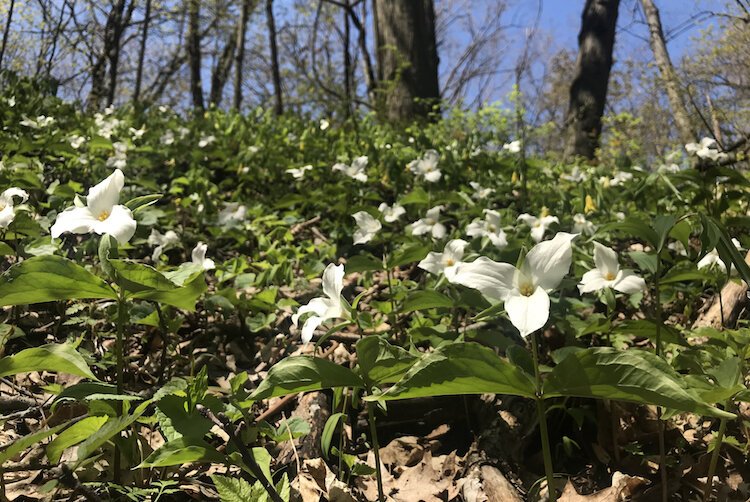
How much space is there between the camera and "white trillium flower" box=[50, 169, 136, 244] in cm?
129

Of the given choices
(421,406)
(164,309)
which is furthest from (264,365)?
(421,406)

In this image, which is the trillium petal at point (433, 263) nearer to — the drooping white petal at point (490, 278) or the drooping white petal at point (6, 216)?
the drooping white petal at point (490, 278)

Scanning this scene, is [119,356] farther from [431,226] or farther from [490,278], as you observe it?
[431,226]

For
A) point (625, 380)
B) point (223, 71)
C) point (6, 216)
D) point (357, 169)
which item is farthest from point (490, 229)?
point (223, 71)

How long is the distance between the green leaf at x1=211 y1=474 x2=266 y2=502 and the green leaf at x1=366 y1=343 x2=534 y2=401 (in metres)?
0.41

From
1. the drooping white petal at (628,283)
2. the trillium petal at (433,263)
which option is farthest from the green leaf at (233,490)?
the drooping white petal at (628,283)

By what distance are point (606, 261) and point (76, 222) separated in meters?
1.52

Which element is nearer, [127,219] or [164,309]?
[127,219]

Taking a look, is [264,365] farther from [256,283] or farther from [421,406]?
[421,406]

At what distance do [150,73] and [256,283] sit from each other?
24.9 m

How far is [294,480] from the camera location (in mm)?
1416

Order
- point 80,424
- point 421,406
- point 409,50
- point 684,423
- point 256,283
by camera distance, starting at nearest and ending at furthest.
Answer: point 80,424 → point 684,423 → point 421,406 → point 256,283 → point 409,50

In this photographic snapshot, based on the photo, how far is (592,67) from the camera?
841cm

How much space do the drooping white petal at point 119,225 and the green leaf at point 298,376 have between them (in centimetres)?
55
